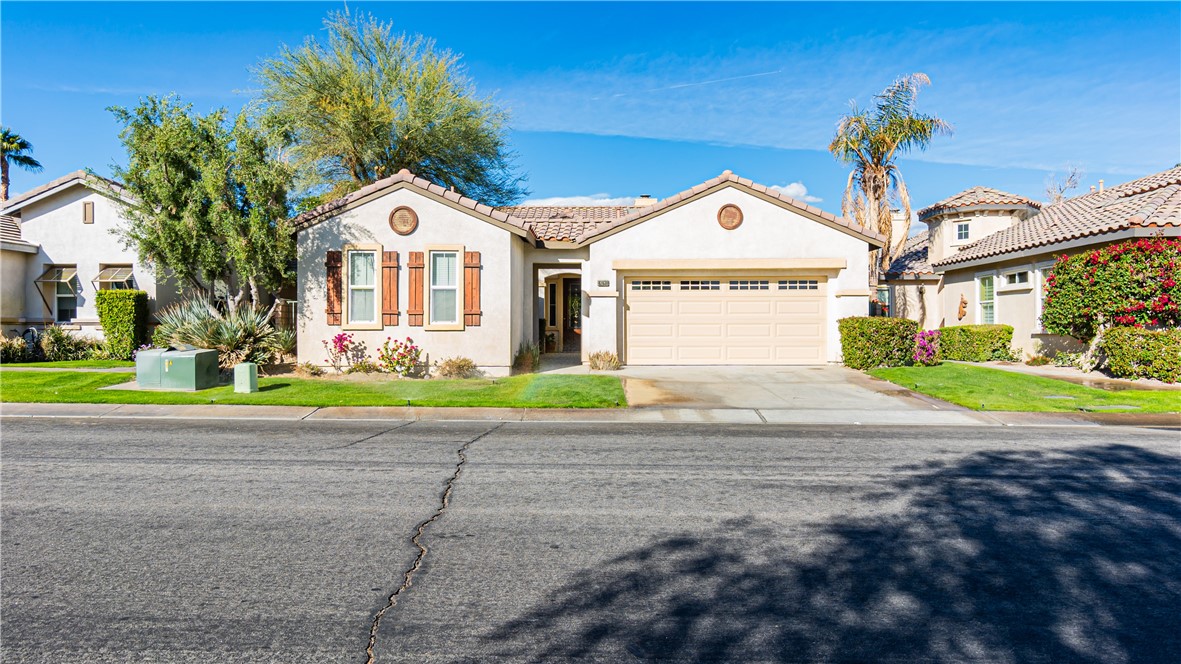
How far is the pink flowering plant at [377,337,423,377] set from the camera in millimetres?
15328

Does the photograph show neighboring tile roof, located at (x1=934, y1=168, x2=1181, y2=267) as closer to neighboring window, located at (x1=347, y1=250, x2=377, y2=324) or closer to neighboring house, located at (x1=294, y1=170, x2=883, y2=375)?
neighboring house, located at (x1=294, y1=170, x2=883, y2=375)

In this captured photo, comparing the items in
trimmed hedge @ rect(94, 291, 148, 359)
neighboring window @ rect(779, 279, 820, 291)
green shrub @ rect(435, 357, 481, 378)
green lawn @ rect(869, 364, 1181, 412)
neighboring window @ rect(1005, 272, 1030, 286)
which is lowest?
green lawn @ rect(869, 364, 1181, 412)

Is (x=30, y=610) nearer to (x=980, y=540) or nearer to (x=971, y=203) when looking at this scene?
(x=980, y=540)

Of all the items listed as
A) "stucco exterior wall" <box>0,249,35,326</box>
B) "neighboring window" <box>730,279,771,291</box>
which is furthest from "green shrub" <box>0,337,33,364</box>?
"neighboring window" <box>730,279,771,291</box>

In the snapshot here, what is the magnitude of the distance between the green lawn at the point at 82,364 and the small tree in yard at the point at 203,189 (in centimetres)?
328

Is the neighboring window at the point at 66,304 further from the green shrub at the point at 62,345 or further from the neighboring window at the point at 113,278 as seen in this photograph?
the neighboring window at the point at 113,278

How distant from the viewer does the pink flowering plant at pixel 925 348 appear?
17328 mm

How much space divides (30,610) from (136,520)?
1678mm

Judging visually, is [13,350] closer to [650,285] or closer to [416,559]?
[650,285]

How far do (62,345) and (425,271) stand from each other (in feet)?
34.5

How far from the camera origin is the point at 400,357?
15328 millimetres

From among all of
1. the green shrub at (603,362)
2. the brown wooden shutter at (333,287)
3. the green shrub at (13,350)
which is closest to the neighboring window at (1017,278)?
the green shrub at (603,362)

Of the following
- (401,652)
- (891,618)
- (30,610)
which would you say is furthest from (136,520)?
(891,618)

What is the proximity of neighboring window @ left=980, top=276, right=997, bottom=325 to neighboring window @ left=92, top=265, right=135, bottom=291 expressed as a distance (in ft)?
82.2
